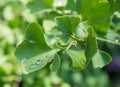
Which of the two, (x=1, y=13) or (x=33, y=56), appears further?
(x=1, y=13)

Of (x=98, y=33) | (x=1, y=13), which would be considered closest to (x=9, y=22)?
(x=1, y=13)

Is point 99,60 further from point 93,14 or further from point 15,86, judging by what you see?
point 15,86

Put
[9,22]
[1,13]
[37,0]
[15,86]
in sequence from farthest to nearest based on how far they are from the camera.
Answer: [1,13], [9,22], [15,86], [37,0]

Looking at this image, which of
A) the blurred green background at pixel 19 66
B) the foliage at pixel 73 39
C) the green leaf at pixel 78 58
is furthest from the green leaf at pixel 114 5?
the blurred green background at pixel 19 66

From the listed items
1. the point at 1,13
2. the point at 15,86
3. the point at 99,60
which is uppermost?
Result: the point at 99,60

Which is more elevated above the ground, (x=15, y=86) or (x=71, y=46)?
(x=71, y=46)

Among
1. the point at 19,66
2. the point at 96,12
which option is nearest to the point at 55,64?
the point at 96,12

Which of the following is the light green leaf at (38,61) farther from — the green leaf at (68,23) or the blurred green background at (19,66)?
the blurred green background at (19,66)

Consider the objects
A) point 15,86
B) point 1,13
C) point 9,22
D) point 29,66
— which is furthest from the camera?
point 1,13
